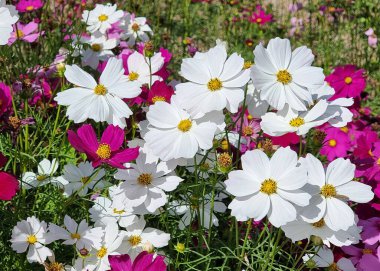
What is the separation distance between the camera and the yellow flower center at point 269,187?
85 centimetres

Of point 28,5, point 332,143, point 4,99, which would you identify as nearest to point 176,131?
point 4,99

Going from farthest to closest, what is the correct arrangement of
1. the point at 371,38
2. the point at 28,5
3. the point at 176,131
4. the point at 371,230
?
the point at 371,38 → the point at 28,5 → the point at 371,230 → the point at 176,131

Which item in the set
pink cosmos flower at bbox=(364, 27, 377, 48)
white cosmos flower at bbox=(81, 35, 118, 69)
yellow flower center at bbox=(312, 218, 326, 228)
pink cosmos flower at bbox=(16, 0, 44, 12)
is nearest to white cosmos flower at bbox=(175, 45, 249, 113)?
yellow flower center at bbox=(312, 218, 326, 228)

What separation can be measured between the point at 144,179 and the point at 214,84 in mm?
200

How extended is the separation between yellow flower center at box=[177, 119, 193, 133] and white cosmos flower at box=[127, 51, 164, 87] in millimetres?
315

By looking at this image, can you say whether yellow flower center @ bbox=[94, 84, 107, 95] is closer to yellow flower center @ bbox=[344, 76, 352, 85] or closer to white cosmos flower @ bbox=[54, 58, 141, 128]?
white cosmos flower @ bbox=[54, 58, 141, 128]

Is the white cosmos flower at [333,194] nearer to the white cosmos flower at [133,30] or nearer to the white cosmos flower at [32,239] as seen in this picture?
the white cosmos flower at [32,239]

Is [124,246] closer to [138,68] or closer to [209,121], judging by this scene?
[209,121]

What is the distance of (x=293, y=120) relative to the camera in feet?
3.15

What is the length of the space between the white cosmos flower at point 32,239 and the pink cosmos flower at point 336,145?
90 centimetres

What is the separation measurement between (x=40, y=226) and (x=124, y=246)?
0.49 feet

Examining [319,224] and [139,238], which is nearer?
[319,224]

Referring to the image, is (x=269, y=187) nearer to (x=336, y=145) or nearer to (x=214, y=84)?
(x=214, y=84)

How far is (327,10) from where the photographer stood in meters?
2.61
